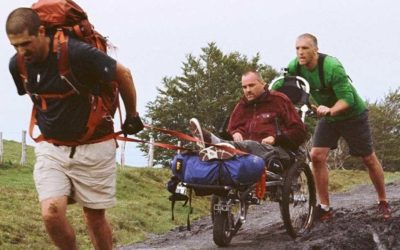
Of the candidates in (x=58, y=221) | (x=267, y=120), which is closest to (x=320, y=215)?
(x=267, y=120)

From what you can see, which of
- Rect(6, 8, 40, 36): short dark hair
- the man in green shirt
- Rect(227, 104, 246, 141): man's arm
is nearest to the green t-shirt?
the man in green shirt

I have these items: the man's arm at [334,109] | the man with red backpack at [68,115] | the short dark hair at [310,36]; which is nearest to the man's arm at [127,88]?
the man with red backpack at [68,115]

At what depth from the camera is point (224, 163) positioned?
6.26m

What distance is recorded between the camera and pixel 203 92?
157 ft

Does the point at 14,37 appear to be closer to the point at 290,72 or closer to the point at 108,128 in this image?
the point at 108,128

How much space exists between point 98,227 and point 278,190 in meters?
2.55

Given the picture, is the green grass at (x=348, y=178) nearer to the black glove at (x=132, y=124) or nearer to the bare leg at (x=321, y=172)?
the bare leg at (x=321, y=172)

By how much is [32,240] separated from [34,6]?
201 inches

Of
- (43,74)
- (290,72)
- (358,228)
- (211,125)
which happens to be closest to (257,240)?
(358,228)

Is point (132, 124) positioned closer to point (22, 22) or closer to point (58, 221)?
point (58, 221)

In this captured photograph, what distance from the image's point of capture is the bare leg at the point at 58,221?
15.0 feet

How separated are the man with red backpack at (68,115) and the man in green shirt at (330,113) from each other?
3173 mm

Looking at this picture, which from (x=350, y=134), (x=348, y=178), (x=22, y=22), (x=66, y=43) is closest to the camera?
(x=22, y=22)

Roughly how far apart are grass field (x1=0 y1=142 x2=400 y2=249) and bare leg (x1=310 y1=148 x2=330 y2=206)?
3118 millimetres
